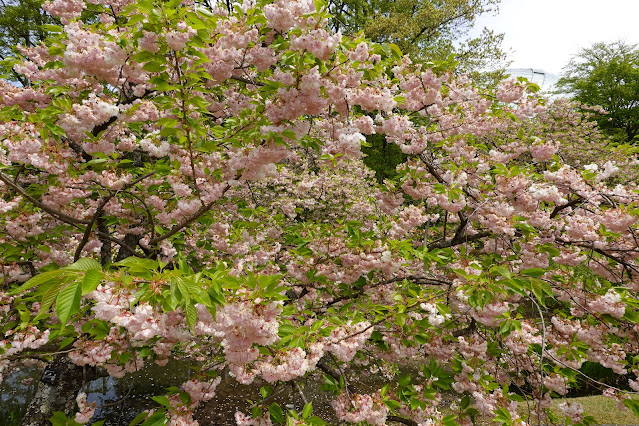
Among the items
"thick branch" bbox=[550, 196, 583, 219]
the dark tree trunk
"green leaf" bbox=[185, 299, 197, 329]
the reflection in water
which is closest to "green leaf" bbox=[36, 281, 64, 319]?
"green leaf" bbox=[185, 299, 197, 329]

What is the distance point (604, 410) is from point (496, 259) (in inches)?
180

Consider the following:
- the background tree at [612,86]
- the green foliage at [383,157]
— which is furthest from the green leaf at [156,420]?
the background tree at [612,86]

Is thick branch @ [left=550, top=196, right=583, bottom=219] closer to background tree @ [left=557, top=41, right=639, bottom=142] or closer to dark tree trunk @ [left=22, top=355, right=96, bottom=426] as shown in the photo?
Answer: dark tree trunk @ [left=22, top=355, right=96, bottom=426]

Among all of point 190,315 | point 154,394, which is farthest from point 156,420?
point 154,394

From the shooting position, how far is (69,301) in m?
1.16

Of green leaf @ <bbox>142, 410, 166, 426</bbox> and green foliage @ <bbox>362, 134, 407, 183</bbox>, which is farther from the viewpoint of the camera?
green foliage @ <bbox>362, 134, 407, 183</bbox>

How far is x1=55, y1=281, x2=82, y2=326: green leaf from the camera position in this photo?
1115mm

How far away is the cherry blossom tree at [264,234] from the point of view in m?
1.90

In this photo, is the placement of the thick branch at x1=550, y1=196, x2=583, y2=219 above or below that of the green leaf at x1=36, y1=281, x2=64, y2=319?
below

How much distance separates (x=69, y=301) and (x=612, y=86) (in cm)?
2506

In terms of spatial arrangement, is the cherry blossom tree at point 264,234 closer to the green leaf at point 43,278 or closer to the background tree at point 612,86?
the green leaf at point 43,278

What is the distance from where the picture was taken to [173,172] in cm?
274

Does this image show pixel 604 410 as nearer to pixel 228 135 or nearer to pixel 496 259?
pixel 496 259

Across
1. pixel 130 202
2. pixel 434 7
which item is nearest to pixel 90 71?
pixel 130 202
